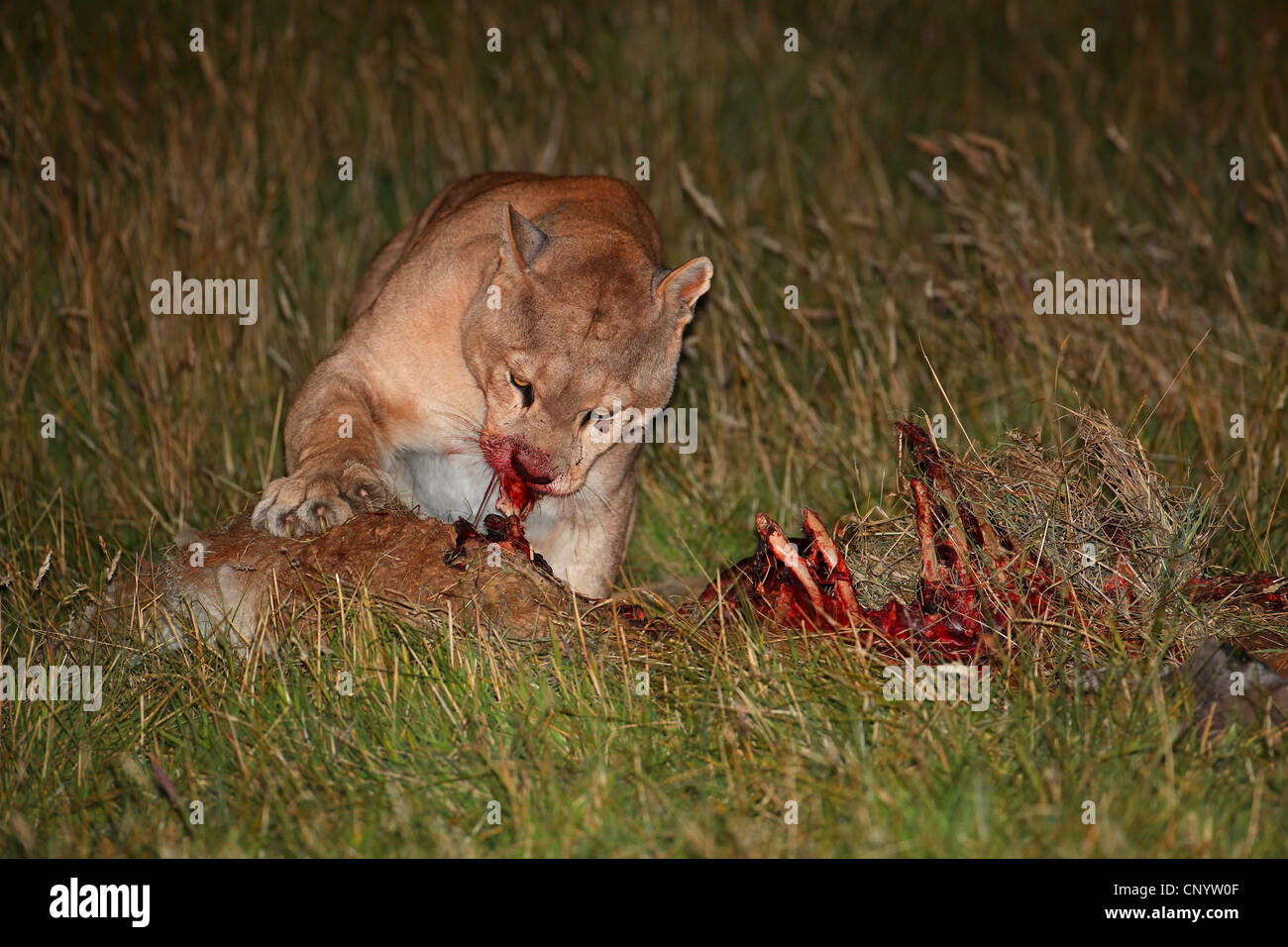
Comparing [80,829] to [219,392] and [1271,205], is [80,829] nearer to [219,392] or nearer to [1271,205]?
[219,392]

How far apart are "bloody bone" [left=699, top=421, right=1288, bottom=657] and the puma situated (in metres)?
0.79

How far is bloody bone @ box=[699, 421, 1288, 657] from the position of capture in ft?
12.8

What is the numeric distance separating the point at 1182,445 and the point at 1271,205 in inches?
110

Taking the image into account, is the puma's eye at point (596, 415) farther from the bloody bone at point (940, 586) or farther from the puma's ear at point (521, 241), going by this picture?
the bloody bone at point (940, 586)

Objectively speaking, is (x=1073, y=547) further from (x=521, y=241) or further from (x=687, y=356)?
(x=687, y=356)

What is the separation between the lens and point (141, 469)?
5469mm

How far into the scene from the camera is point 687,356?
6.04 metres

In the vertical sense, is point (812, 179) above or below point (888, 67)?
below

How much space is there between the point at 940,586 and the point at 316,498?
1.98 metres

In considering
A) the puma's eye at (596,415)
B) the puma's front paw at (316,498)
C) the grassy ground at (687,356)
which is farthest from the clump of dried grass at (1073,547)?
the puma's front paw at (316,498)

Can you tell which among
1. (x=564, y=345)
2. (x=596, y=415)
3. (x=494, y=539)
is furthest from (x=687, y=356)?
(x=494, y=539)

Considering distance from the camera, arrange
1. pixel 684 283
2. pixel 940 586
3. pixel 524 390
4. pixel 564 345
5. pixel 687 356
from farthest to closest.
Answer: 1. pixel 687 356
2. pixel 684 283
3. pixel 524 390
4. pixel 564 345
5. pixel 940 586

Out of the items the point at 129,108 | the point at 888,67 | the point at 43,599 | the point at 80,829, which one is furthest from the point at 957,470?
the point at 888,67

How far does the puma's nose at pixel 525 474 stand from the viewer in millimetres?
4340
